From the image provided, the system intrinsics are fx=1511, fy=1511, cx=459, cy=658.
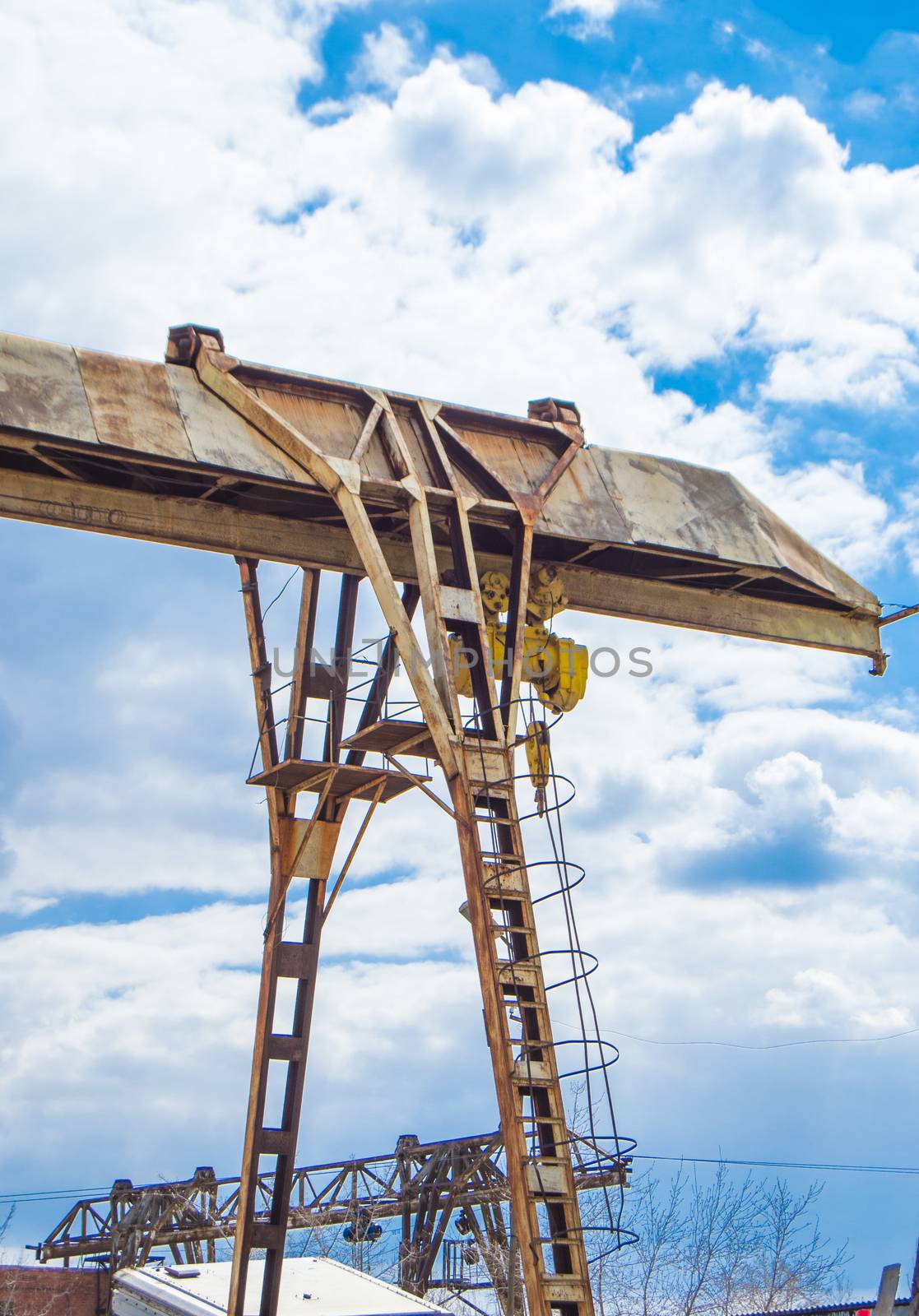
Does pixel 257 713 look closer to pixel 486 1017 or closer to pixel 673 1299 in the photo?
pixel 486 1017

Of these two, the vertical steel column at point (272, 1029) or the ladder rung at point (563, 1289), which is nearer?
the ladder rung at point (563, 1289)

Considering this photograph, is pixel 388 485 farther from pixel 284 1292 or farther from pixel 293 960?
pixel 284 1292

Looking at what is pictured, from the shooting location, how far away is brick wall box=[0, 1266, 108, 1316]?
26.0m

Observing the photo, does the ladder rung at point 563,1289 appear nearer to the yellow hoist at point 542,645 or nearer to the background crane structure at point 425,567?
the background crane structure at point 425,567

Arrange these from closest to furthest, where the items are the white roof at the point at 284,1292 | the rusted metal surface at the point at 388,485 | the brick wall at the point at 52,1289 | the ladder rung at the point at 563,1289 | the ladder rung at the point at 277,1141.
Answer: the ladder rung at the point at 563,1289
the rusted metal surface at the point at 388,485
the ladder rung at the point at 277,1141
the white roof at the point at 284,1292
the brick wall at the point at 52,1289

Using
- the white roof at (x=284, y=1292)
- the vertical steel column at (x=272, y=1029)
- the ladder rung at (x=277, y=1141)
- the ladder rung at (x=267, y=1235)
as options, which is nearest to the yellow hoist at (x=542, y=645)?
the vertical steel column at (x=272, y=1029)

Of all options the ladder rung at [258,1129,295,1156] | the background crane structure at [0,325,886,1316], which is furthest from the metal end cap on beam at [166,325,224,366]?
the ladder rung at [258,1129,295,1156]

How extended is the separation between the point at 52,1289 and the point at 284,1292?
11.1 metres

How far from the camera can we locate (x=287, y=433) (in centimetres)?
1366

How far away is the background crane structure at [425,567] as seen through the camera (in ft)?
38.2

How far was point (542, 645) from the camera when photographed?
14961mm

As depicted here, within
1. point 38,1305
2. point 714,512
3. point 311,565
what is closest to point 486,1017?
point 311,565

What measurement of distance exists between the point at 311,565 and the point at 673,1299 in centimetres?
1086

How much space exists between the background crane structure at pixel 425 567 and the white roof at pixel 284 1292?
133cm
